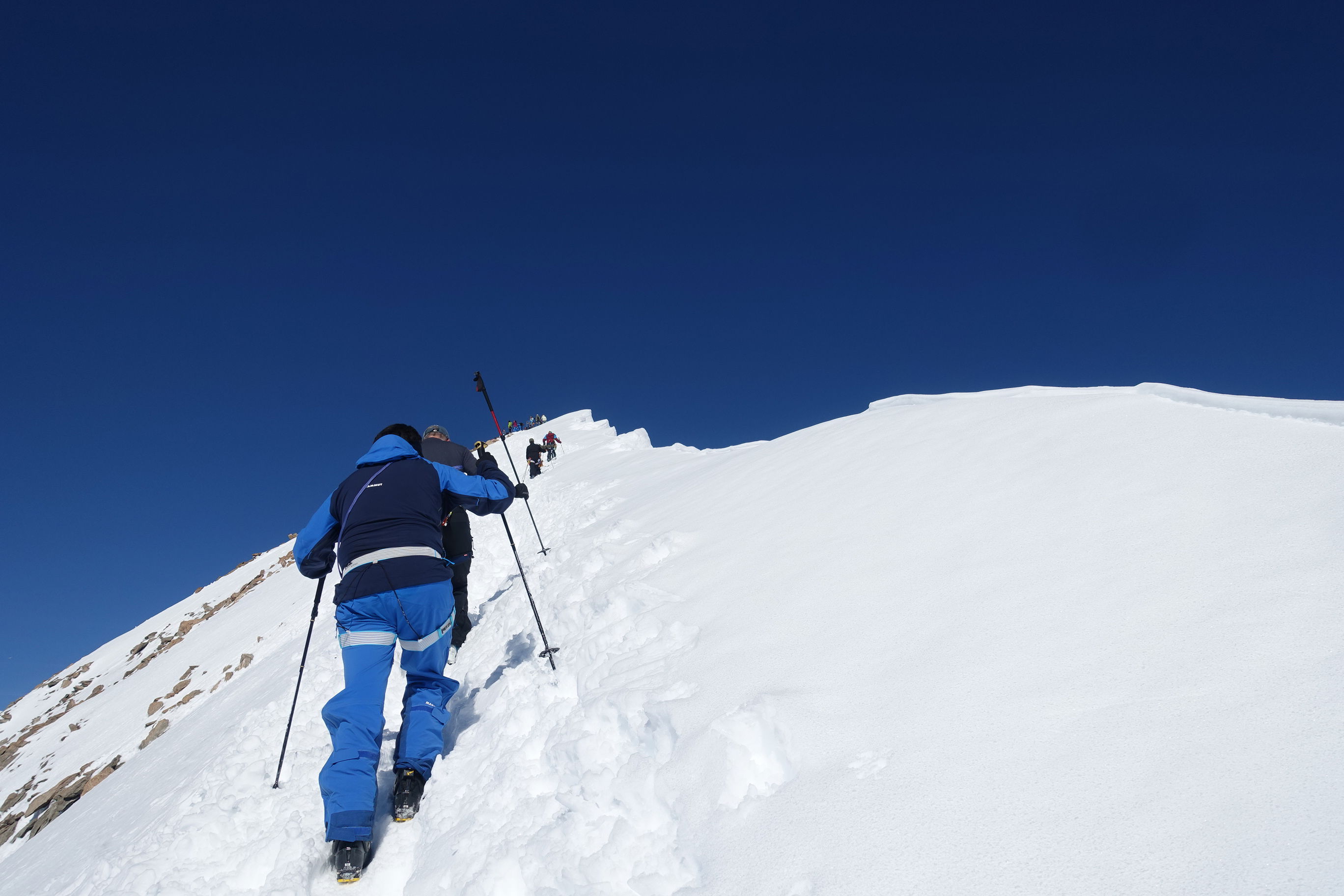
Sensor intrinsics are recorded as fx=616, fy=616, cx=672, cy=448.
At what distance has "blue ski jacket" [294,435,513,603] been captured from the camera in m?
3.88

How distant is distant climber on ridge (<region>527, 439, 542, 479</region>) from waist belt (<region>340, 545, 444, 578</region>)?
17140mm

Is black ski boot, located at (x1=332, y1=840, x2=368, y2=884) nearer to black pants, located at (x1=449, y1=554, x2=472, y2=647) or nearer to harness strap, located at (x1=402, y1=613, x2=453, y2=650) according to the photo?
harness strap, located at (x1=402, y1=613, x2=453, y2=650)

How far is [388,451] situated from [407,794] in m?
2.24

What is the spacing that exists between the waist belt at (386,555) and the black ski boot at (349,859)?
1.48 m

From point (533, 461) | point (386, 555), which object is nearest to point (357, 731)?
point (386, 555)

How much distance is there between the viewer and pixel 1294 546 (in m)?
2.55

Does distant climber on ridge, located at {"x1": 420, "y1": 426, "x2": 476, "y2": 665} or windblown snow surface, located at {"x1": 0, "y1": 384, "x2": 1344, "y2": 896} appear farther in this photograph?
distant climber on ridge, located at {"x1": 420, "y1": 426, "x2": 476, "y2": 665}

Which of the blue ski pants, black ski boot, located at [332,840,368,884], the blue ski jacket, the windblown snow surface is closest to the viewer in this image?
the windblown snow surface

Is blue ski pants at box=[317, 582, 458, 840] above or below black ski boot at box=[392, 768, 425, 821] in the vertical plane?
above

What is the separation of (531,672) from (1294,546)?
4418 millimetres

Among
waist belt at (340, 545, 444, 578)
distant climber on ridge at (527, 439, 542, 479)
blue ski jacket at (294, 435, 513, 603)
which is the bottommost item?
waist belt at (340, 545, 444, 578)

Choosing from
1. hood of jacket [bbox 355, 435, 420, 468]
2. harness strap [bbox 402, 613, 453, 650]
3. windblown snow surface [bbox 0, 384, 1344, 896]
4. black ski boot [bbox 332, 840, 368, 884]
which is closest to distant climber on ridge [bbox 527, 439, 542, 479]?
windblown snow surface [bbox 0, 384, 1344, 896]

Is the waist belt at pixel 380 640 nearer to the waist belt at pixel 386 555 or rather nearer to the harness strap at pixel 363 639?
the harness strap at pixel 363 639

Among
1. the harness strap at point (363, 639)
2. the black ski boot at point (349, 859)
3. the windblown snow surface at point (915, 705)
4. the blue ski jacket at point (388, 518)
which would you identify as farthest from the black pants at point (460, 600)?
the black ski boot at point (349, 859)
